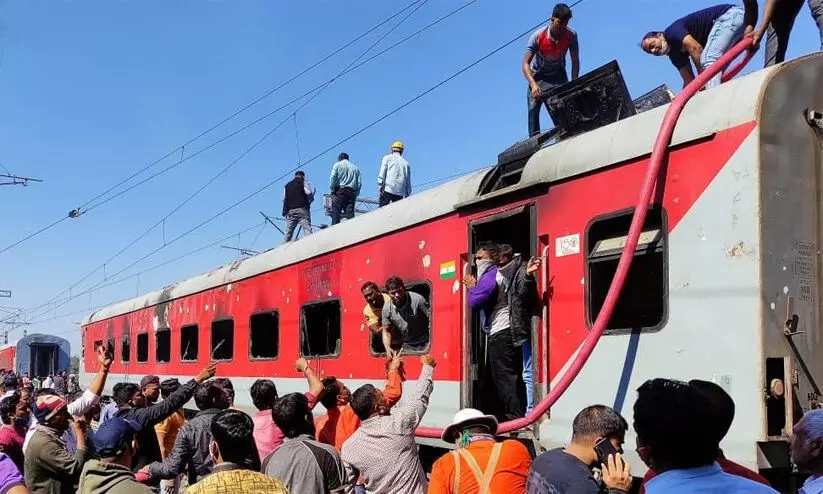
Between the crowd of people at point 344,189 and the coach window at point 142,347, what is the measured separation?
213 inches

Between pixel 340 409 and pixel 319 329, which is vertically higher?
pixel 319 329

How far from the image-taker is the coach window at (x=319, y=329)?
9.14 m

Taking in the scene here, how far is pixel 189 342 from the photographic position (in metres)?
14.2

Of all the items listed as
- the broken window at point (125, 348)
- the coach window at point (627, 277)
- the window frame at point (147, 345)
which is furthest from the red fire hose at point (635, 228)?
the broken window at point (125, 348)

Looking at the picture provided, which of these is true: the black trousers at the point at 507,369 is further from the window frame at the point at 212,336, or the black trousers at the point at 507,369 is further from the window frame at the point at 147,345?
the window frame at the point at 147,345

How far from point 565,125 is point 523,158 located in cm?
41

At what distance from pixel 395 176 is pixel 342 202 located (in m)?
1.56

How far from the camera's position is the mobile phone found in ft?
10.5

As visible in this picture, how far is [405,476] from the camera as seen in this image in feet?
15.7

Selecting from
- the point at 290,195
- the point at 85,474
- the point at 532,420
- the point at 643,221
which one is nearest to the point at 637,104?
the point at 643,221

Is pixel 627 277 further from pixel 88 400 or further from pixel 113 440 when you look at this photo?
pixel 88 400

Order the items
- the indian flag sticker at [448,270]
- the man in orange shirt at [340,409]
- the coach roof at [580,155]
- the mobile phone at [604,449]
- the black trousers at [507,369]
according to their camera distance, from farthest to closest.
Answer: the indian flag sticker at [448,270] < the black trousers at [507,369] < the man in orange shirt at [340,409] < the coach roof at [580,155] < the mobile phone at [604,449]

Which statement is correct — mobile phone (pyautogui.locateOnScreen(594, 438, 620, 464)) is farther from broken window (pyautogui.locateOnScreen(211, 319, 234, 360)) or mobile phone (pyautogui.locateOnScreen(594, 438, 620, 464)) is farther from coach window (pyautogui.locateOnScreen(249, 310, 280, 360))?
broken window (pyautogui.locateOnScreen(211, 319, 234, 360))

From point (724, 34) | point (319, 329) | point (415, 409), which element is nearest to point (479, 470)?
point (415, 409)
